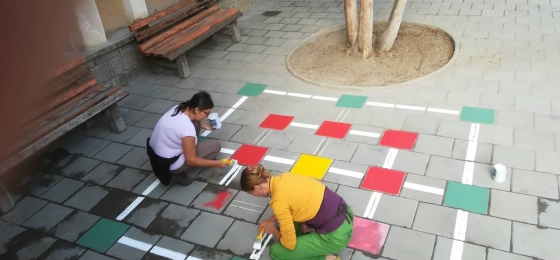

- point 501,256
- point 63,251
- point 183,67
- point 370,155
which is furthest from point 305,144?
point 183,67

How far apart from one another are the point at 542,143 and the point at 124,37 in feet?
19.0

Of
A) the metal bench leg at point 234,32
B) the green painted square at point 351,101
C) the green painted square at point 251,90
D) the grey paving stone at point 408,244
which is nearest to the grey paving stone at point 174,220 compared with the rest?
the grey paving stone at point 408,244

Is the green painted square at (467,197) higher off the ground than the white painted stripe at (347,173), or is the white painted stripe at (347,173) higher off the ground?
the white painted stripe at (347,173)

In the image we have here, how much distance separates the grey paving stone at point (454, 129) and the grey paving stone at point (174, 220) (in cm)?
284

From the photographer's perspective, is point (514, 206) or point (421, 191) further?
point (421, 191)

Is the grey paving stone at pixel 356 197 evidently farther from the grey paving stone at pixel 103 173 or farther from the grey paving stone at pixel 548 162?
the grey paving stone at pixel 103 173

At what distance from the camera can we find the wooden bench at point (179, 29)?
648 cm

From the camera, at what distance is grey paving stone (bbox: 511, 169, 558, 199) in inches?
150

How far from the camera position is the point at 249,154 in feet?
16.1

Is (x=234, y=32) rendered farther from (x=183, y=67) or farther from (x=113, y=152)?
(x=113, y=152)

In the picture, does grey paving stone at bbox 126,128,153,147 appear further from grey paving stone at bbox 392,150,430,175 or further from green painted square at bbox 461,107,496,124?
green painted square at bbox 461,107,496,124

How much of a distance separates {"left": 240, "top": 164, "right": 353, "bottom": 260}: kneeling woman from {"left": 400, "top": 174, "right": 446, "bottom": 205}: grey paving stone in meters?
1.00

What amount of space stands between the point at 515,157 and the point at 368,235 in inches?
71.8

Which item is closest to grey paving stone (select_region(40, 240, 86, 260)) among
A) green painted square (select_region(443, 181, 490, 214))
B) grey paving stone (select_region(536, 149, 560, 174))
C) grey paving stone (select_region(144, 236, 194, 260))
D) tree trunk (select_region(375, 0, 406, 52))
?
grey paving stone (select_region(144, 236, 194, 260))
